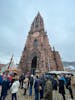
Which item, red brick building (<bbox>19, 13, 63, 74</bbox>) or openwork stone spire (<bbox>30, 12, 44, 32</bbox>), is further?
openwork stone spire (<bbox>30, 12, 44, 32</bbox>)

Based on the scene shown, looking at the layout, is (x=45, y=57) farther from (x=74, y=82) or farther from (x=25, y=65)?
(x=74, y=82)

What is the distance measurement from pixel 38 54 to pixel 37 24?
9290 mm

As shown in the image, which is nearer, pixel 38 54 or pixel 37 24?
pixel 38 54

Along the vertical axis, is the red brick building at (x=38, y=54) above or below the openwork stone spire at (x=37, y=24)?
below

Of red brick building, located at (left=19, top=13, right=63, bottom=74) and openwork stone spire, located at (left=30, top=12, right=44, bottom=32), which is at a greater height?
openwork stone spire, located at (left=30, top=12, right=44, bottom=32)

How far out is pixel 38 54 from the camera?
41219 mm

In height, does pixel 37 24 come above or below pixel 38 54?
above

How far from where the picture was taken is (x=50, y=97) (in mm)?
8219

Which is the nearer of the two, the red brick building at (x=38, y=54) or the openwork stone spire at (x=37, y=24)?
the red brick building at (x=38, y=54)

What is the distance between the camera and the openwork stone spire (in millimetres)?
45656

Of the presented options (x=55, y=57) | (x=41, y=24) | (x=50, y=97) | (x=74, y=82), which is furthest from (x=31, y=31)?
(x=50, y=97)

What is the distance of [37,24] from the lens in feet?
153

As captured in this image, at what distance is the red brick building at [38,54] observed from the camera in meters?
39.8

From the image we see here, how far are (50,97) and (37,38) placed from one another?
118ft
